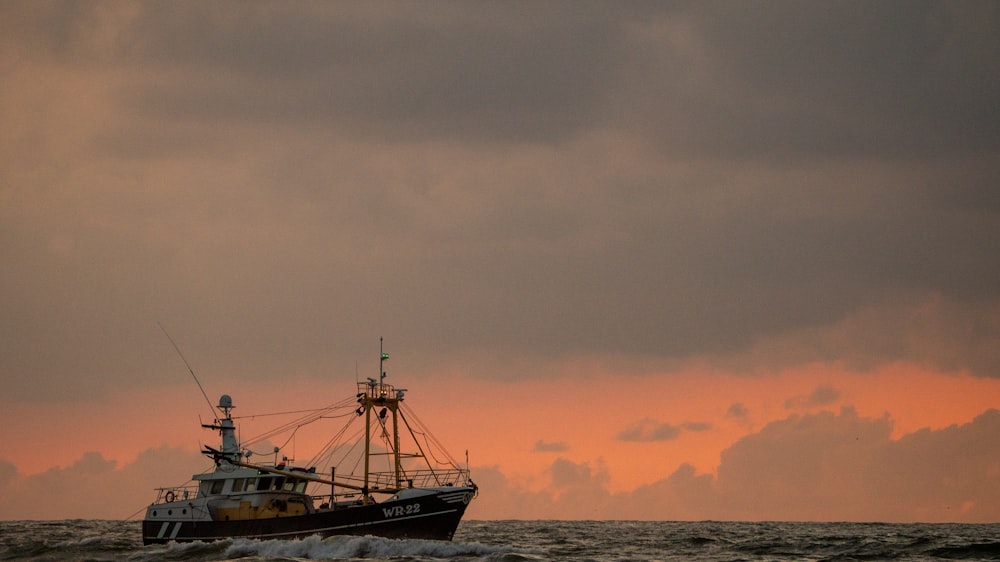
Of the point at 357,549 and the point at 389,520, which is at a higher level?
the point at 389,520

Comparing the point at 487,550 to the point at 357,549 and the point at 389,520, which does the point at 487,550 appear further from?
the point at 357,549

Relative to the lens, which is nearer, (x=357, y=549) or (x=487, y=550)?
(x=357, y=549)

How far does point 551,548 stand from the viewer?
8225 cm

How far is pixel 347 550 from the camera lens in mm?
67125

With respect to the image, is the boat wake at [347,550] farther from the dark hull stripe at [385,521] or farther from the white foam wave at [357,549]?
the dark hull stripe at [385,521]

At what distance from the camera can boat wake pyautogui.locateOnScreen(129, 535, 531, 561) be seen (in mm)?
66562

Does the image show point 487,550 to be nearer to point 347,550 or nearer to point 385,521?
point 385,521

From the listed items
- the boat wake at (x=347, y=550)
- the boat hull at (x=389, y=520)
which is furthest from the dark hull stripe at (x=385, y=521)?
the boat wake at (x=347, y=550)

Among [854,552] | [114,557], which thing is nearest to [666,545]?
[854,552]

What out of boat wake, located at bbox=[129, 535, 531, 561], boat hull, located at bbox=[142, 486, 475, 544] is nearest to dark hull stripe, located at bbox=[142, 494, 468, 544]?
boat hull, located at bbox=[142, 486, 475, 544]

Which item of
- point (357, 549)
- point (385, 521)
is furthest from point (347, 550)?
point (385, 521)

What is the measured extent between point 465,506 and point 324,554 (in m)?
9.63

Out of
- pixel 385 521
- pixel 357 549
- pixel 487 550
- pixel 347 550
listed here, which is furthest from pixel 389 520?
pixel 487 550

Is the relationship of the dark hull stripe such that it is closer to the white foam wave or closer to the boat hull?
the boat hull
